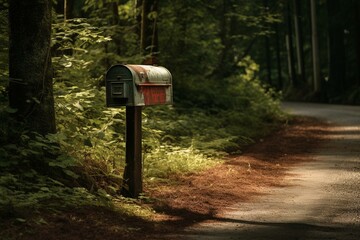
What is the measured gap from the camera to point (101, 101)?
38.8ft

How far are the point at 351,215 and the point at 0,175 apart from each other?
4797 millimetres

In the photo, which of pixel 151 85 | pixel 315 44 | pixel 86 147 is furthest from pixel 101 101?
pixel 315 44

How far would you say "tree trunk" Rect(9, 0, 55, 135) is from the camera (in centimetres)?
759

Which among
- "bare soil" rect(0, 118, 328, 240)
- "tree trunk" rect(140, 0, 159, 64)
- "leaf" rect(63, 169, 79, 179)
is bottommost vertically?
"bare soil" rect(0, 118, 328, 240)

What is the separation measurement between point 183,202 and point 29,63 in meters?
3.19

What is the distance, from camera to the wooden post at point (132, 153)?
8281 millimetres

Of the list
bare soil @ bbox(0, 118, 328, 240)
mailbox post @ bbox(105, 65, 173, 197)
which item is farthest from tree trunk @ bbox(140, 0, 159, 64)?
mailbox post @ bbox(105, 65, 173, 197)

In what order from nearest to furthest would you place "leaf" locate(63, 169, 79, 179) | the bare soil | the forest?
the bare soil, "leaf" locate(63, 169, 79, 179), the forest

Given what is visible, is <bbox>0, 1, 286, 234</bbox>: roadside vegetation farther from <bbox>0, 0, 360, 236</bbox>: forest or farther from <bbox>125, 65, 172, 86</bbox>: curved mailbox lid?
<bbox>125, 65, 172, 86</bbox>: curved mailbox lid

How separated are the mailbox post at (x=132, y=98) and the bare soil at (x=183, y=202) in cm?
54

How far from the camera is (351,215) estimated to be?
728cm

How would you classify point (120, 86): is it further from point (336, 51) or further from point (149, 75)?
point (336, 51)

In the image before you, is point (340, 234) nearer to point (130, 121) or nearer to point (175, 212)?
point (175, 212)

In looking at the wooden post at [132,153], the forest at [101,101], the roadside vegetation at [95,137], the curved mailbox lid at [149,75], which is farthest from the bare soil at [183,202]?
the curved mailbox lid at [149,75]
